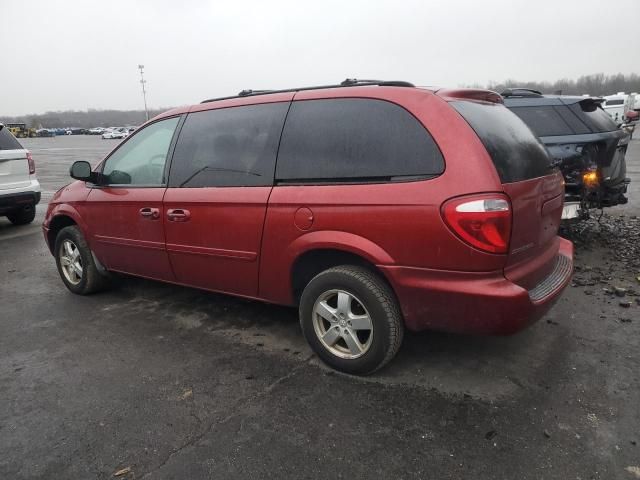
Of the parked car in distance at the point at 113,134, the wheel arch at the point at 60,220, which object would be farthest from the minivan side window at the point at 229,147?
the parked car in distance at the point at 113,134

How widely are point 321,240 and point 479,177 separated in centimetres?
98

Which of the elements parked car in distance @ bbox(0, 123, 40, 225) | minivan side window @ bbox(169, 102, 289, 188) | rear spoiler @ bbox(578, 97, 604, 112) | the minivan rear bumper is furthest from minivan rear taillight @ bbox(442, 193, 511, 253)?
parked car in distance @ bbox(0, 123, 40, 225)

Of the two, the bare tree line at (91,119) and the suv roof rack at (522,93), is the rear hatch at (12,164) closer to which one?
the suv roof rack at (522,93)

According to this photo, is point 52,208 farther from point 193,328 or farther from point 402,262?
point 402,262

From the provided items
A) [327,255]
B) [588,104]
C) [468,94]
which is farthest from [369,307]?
[588,104]

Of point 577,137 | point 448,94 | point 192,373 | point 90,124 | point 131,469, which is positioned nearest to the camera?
point 131,469

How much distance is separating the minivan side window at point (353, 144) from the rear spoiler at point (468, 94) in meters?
0.29

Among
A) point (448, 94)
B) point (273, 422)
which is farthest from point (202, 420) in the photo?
point (448, 94)

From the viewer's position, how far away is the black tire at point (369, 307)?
2842 millimetres

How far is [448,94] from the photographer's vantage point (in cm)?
291

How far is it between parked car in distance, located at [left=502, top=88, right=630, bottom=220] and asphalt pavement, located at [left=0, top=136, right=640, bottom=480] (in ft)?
4.74

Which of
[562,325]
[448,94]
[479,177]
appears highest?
[448,94]

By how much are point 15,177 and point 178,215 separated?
5591 mm

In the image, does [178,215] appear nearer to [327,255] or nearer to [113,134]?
[327,255]
